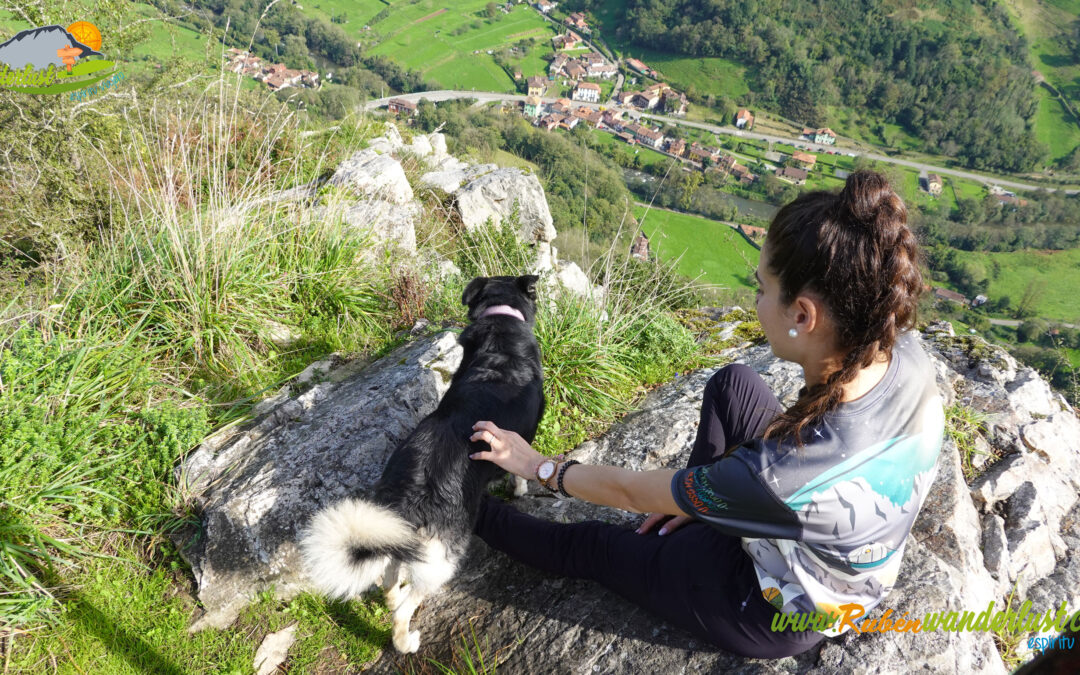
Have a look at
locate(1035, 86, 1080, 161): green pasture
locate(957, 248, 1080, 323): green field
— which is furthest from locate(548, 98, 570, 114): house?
locate(1035, 86, 1080, 161): green pasture

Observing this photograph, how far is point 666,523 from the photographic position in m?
2.38

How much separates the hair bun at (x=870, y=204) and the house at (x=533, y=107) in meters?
38.0

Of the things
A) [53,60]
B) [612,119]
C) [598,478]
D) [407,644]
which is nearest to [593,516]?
[598,478]

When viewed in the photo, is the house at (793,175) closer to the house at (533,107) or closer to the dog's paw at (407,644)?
the house at (533,107)

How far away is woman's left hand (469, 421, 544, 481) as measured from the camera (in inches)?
86.2

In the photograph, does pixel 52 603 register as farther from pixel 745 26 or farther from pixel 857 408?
pixel 745 26

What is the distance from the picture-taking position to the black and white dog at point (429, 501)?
1987mm

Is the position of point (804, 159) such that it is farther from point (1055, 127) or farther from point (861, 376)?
point (861, 376)

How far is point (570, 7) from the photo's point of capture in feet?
209

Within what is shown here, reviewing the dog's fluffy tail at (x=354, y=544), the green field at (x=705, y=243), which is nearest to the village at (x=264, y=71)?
the dog's fluffy tail at (x=354, y=544)

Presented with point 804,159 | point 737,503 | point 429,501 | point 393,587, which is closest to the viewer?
point 737,503

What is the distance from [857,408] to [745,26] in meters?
65.5

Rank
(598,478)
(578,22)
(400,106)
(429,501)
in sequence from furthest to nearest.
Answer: (578,22) → (400,106) → (429,501) → (598,478)

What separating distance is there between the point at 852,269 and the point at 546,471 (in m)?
1.33
